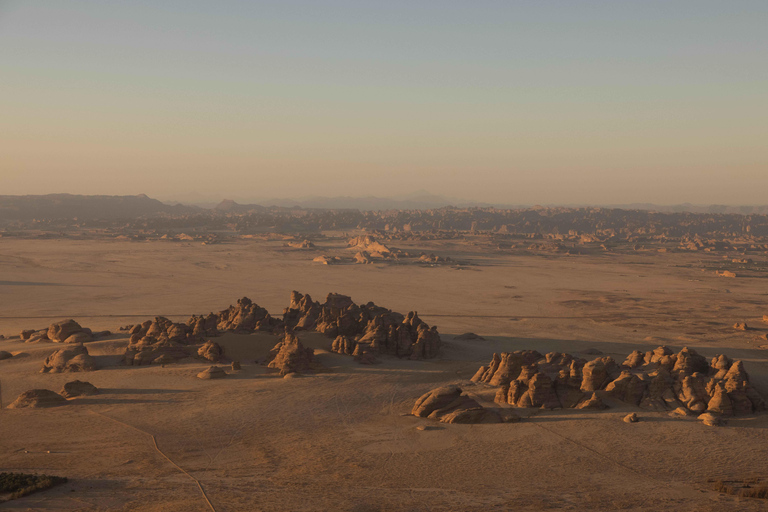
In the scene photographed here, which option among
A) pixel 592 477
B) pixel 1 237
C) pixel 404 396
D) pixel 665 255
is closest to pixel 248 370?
pixel 404 396

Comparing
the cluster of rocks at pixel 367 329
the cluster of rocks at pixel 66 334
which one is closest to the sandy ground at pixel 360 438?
the cluster of rocks at pixel 66 334

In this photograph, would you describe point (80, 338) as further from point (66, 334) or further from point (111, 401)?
point (111, 401)

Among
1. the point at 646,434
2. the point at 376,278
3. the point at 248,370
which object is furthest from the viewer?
the point at 376,278

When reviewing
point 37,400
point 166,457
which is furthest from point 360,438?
point 37,400

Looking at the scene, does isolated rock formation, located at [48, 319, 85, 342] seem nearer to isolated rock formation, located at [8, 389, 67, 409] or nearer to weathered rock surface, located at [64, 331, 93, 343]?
weathered rock surface, located at [64, 331, 93, 343]

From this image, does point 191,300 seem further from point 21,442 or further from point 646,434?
point 646,434

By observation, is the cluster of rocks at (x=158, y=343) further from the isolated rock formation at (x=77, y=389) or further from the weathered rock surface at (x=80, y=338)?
the isolated rock formation at (x=77, y=389)
